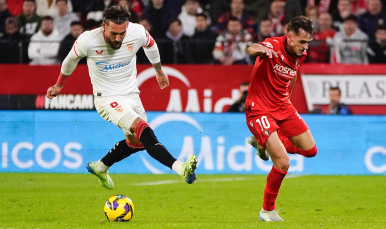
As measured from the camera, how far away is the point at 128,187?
9664 millimetres

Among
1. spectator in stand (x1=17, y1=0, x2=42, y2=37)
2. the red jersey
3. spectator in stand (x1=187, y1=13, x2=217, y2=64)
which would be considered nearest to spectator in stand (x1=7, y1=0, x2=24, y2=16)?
spectator in stand (x1=17, y1=0, x2=42, y2=37)

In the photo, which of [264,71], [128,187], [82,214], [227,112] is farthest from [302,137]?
[227,112]

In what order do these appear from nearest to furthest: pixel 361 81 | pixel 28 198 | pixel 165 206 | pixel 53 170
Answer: pixel 165 206 → pixel 28 198 → pixel 53 170 → pixel 361 81

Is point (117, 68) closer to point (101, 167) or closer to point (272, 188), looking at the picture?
point (101, 167)

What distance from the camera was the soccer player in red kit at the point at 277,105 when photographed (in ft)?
21.2

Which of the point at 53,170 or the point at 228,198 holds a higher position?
the point at 228,198

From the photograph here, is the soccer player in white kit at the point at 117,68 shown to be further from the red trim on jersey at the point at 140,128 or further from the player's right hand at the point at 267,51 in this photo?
the player's right hand at the point at 267,51

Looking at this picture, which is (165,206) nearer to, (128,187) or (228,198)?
(228,198)

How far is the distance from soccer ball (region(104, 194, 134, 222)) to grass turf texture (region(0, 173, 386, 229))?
4.8 inches

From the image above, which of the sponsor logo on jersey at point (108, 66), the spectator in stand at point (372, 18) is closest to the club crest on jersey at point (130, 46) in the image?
the sponsor logo on jersey at point (108, 66)

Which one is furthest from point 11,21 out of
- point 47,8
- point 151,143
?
point 151,143

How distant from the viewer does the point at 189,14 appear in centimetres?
1328

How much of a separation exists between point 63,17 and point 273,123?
25.2ft

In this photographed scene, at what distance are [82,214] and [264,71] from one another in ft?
8.79
